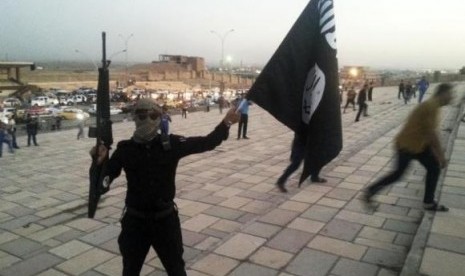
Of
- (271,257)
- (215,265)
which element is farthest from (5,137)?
(271,257)

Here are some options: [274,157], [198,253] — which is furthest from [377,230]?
[274,157]

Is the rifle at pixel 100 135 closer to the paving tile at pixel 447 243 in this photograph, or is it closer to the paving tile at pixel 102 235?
the paving tile at pixel 102 235

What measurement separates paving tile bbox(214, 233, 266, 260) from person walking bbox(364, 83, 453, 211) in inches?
68.2

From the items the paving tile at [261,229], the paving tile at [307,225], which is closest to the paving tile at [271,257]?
the paving tile at [261,229]

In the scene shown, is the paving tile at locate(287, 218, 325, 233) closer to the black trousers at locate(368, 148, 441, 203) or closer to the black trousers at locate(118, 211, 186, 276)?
the black trousers at locate(368, 148, 441, 203)

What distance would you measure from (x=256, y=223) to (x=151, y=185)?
2.81 meters

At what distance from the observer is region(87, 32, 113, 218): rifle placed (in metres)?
2.75

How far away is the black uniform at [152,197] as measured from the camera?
246 cm

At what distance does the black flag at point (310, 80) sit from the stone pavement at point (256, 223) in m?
1.17

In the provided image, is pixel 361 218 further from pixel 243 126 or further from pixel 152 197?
pixel 243 126

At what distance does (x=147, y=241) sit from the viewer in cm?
253

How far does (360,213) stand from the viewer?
5371 millimetres

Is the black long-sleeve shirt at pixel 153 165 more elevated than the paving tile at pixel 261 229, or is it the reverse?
the black long-sleeve shirt at pixel 153 165

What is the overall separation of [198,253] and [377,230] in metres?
2.21
